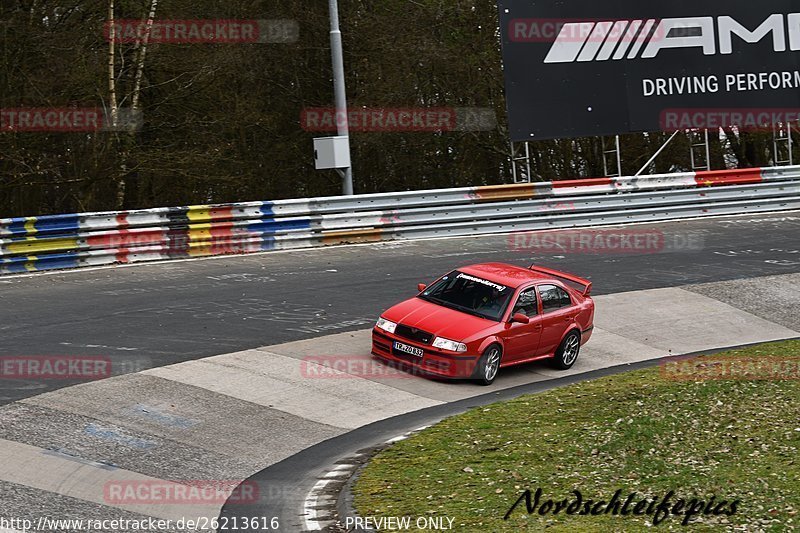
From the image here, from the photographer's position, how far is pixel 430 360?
14594 mm

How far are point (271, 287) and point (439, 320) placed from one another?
5046 mm

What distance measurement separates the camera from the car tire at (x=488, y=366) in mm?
14672

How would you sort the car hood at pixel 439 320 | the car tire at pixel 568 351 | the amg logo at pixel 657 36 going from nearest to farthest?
the car hood at pixel 439 320, the car tire at pixel 568 351, the amg logo at pixel 657 36

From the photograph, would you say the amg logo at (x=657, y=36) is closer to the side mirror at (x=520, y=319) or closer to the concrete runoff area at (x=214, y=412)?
the concrete runoff area at (x=214, y=412)

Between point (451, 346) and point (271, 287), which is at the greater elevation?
point (271, 287)

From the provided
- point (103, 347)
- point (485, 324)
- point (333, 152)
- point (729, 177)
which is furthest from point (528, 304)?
point (729, 177)

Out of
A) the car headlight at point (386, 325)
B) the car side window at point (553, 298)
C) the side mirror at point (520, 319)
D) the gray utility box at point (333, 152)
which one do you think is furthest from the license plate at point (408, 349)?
the gray utility box at point (333, 152)

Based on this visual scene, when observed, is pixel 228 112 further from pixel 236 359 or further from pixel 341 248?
pixel 236 359

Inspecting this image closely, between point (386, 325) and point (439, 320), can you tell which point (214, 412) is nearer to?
point (386, 325)

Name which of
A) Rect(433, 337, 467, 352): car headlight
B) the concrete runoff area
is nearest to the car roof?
the concrete runoff area

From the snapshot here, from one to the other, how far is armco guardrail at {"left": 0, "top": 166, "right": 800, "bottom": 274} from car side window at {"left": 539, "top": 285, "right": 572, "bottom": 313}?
7673 mm

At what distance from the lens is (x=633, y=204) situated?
25781 millimetres

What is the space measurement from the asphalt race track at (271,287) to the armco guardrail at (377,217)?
457 mm

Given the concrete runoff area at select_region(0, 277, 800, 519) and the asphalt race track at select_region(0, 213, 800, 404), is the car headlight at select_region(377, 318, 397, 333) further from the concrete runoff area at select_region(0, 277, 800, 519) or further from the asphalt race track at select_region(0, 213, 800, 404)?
the asphalt race track at select_region(0, 213, 800, 404)
